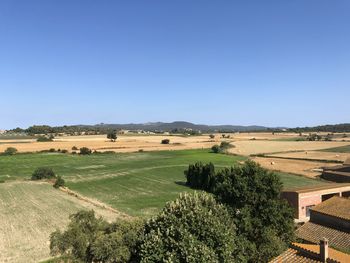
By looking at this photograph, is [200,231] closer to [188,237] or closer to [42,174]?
[188,237]

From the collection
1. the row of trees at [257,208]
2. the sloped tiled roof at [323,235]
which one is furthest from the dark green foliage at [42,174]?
the sloped tiled roof at [323,235]

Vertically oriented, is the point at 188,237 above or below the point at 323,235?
above

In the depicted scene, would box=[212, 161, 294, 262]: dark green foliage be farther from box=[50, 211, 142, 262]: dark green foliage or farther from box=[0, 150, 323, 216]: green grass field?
box=[0, 150, 323, 216]: green grass field

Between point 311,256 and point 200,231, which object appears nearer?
point 311,256

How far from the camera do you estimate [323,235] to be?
32531 mm

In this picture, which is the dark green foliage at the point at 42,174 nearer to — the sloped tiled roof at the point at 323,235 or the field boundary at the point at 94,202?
the field boundary at the point at 94,202

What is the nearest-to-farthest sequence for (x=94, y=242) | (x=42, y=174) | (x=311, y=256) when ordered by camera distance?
(x=311, y=256), (x=94, y=242), (x=42, y=174)

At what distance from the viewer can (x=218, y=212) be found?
2522cm

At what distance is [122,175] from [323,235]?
5583cm

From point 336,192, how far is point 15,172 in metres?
72.8

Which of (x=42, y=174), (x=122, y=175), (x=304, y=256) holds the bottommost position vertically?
(x=122, y=175)

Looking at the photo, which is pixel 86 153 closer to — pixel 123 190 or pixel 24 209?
pixel 123 190

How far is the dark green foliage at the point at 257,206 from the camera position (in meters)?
28.2

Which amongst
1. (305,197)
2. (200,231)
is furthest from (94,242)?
(305,197)
